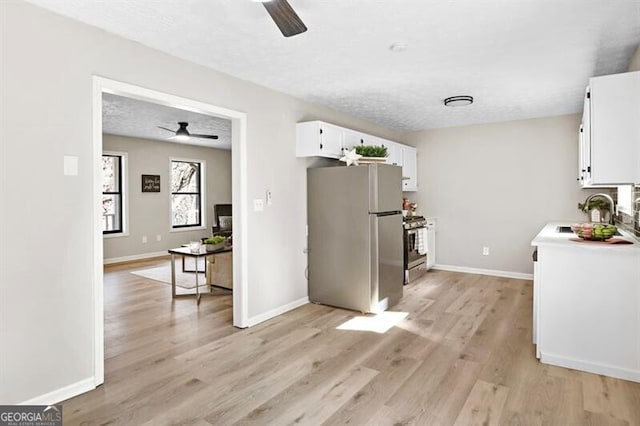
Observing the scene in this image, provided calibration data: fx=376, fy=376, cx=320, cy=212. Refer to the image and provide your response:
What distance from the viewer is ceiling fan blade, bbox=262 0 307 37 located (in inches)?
70.5

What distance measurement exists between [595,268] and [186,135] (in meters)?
5.24

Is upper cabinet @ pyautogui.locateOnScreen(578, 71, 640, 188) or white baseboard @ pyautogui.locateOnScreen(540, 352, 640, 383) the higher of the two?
upper cabinet @ pyautogui.locateOnScreen(578, 71, 640, 188)

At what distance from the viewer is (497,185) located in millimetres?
5641

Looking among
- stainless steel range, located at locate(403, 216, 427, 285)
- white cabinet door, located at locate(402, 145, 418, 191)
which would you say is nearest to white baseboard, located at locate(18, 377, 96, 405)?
stainless steel range, located at locate(403, 216, 427, 285)

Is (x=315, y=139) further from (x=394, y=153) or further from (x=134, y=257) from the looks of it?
(x=134, y=257)

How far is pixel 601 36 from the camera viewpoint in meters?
2.61

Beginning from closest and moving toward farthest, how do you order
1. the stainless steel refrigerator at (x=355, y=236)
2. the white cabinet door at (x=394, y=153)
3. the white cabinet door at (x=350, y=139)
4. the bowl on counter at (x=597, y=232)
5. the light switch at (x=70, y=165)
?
1. the light switch at (x=70, y=165)
2. the bowl on counter at (x=597, y=232)
3. the stainless steel refrigerator at (x=355, y=236)
4. the white cabinet door at (x=350, y=139)
5. the white cabinet door at (x=394, y=153)

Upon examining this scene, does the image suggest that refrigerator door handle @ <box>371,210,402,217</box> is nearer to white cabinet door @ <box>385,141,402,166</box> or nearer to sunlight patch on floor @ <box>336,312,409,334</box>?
sunlight patch on floor @ <box>336,312,409,334</box>

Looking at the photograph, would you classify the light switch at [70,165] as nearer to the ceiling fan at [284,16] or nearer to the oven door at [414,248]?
the ceiling fan at [284,16]

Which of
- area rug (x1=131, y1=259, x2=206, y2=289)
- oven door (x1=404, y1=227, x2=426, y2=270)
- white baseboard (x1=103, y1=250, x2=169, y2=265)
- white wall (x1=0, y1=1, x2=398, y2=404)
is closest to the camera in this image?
white wall (x1=0, y1=1, x2=398, y2=404)

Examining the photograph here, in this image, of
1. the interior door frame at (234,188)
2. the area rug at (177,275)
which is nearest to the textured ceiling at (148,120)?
the interior door frame at (234,188)

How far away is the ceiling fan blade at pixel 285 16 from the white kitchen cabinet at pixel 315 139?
2.05 metres

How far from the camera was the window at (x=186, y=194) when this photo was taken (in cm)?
797

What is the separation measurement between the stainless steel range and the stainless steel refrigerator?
0.69 m
